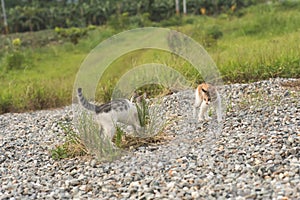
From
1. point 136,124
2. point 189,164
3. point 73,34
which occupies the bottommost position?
point 189,164

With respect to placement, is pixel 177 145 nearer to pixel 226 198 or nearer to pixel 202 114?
pixel 202 114

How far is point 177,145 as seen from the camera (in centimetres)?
383

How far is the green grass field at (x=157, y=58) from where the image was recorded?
6391mm

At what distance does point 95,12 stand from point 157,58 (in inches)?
480

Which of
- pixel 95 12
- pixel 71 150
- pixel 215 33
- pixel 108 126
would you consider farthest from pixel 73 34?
pixel 108 126

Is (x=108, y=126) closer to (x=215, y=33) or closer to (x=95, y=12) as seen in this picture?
(x=215, y=33)

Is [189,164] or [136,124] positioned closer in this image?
[189,164]

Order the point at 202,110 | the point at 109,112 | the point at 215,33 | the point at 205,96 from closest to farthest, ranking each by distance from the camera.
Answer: the point at 109,112 → the point at 205,96 → the point at 202,110 → the point at 215,33

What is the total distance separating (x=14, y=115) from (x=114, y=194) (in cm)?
378

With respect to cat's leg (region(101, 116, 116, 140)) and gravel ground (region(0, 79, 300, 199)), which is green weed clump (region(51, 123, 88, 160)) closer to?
gravel ground (region(0, 79, 300, 199))

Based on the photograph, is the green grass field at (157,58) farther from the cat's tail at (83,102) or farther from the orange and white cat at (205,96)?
the cat's tail at (83,102)

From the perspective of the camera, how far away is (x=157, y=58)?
7477mm

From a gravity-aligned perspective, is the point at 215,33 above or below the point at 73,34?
below

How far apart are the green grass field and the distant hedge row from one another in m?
2.11
